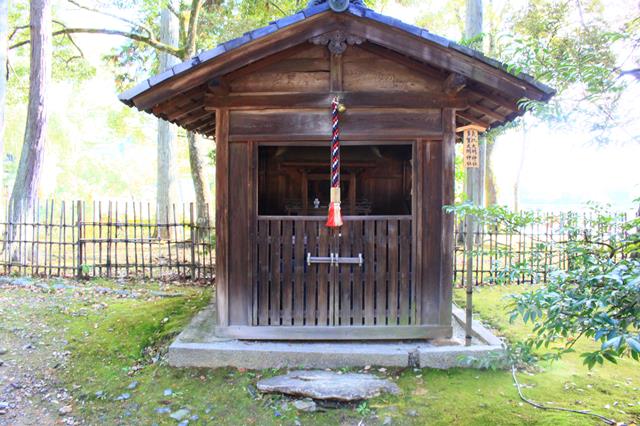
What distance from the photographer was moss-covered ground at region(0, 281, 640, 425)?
3742mm

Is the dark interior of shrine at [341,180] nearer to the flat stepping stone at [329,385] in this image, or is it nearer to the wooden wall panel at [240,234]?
the wooden wall panel at [240,234]

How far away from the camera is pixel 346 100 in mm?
4703

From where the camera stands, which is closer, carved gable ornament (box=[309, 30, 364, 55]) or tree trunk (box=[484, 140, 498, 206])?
carved gable ornament (box=[309, 30, 364, 55])

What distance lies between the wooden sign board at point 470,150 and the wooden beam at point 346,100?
39 centimetres

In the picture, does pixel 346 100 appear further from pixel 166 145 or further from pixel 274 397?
pixel 166 145

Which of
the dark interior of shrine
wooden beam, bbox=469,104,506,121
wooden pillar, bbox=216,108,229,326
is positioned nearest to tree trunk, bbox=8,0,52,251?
the dark interior of shrine

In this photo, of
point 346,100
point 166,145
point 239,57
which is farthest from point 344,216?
point 166,145

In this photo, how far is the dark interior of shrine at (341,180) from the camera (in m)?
6.98

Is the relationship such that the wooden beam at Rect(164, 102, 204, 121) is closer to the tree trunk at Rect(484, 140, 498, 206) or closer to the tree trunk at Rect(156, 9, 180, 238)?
the tree trunk at Rect(156, 9, 180, 238)

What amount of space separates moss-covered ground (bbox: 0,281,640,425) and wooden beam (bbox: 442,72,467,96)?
2.49m

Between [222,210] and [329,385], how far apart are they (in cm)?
227

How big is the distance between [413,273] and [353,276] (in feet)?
2.31

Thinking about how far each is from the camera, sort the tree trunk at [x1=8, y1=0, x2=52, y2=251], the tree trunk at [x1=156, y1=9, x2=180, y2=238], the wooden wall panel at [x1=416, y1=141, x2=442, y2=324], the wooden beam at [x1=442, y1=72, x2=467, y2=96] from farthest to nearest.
→ the tree trunk at [x1=156, y1=9, x2=180, y2=238], the tree trunk at [x1=8, y1=0, x2=52, y2=251], the wooden wall panel at [x1=416, y1=141, x2=442, y2=324], the wooden beam at [x1=442, y1=72, x2=467, y2=96]

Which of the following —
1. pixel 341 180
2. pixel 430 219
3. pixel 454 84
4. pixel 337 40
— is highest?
pixel 337 40
